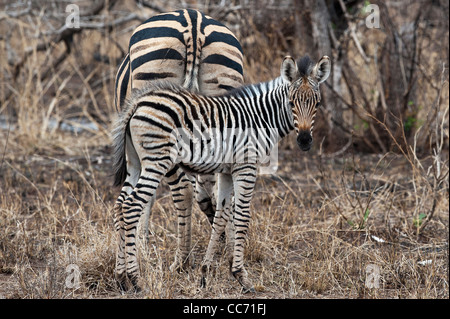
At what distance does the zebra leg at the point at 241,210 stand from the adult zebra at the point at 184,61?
0.54 metres

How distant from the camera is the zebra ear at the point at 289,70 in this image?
4.41 meters

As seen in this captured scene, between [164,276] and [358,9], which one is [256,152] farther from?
[358,9]

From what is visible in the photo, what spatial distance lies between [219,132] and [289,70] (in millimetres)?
682

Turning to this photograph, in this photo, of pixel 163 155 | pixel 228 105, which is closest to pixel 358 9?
pixel 228 105

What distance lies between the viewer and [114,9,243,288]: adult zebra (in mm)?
4965

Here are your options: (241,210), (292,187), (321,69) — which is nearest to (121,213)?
(241,210)

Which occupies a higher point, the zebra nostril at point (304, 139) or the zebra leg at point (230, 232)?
the zebra nostril at point (304, 139)

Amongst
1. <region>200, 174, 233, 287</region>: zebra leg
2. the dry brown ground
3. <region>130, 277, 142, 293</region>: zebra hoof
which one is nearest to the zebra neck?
<region>200, 174, 233, 287</region>: zebra leg

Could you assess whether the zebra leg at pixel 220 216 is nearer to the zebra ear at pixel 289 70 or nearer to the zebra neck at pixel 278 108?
the zebra neck at pixel 278 108

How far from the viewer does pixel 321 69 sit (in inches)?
178

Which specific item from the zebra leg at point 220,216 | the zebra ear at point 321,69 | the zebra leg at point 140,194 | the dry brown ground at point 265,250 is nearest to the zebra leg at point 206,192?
the dry brown ground at point 265,250

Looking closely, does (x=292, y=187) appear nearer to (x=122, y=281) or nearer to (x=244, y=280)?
(x=244, y=280)
